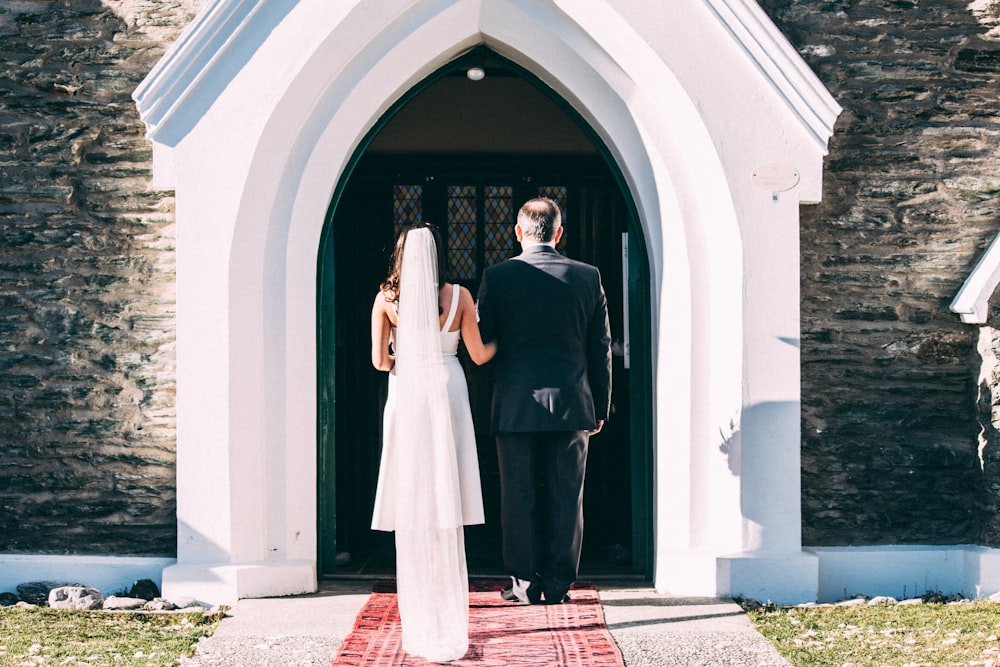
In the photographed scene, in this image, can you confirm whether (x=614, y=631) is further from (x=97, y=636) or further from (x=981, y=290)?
(x=981, y=290)

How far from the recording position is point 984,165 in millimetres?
6145

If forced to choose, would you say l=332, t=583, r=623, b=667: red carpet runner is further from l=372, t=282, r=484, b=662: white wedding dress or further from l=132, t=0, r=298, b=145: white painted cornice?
l=132, t=0, r=298, b=145: white painted cornice

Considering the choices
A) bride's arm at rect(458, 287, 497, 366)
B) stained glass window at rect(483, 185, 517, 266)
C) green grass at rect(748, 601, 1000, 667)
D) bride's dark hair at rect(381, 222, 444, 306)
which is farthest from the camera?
stained glass window at rect(483, 185, 517, 266)

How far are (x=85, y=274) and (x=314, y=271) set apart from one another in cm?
117

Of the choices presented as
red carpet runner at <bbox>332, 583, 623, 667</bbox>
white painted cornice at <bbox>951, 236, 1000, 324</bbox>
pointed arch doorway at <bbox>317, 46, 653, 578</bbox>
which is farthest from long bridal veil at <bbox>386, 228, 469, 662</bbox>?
white painted cornice at <bbox>951, 236, 1000, 324</bbox>

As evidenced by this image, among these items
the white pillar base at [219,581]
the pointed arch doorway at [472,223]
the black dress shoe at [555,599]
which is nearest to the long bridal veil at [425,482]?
the black dress shoe at [555,599]

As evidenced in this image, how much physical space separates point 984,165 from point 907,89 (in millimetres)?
564

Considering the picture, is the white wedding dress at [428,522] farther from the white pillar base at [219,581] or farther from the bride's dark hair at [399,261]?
the white pillar base at [219,581]

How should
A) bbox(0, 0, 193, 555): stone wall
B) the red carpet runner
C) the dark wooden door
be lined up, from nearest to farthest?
the red carpet runner, bbox(0, 0, 193, 555): stone wall, the dark wooden door

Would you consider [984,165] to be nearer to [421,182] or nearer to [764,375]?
[764,375]

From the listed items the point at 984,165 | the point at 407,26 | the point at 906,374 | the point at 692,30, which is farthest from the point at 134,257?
the point at 984,165

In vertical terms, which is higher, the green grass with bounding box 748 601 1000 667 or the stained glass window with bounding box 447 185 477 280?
the stained glass window with bounding box 447 185 477 280

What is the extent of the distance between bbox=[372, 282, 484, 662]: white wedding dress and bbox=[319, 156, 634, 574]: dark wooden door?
103 inches

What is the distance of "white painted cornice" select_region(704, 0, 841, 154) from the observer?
228 inches
